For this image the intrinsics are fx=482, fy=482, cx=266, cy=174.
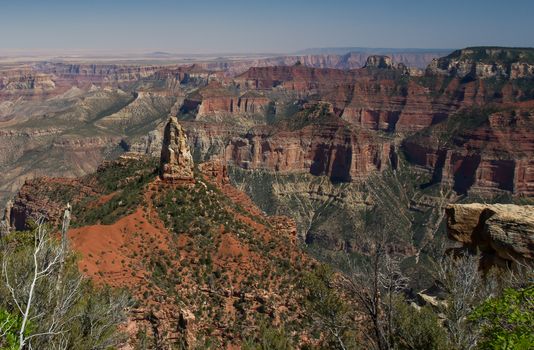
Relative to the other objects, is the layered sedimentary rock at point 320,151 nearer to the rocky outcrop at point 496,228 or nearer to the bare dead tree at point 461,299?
the rocky outcrop at point 496,228

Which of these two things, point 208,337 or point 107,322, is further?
point 208,337

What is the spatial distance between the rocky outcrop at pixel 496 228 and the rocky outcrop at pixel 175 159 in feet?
98.1

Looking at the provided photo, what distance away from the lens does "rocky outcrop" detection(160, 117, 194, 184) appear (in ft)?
169

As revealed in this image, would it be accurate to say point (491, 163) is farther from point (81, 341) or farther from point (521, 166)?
point (81, 341)

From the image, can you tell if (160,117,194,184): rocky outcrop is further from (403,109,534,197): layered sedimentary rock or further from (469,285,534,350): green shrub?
(403,109,534,197): layered sedimentary rock

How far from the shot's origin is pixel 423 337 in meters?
21.2

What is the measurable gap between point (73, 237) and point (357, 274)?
28.8 metres

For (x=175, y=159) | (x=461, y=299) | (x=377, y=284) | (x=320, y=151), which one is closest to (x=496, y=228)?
(x=461, y=299)

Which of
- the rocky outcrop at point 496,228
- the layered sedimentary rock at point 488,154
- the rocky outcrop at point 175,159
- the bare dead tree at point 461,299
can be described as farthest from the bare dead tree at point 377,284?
the layered sedimentary rock at point 488,154

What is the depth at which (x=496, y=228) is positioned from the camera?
85.5 ft

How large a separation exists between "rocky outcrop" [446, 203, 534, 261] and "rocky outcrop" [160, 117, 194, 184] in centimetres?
2990

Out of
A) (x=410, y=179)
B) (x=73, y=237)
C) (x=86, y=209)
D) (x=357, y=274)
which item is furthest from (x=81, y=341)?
(x=410, y=179)

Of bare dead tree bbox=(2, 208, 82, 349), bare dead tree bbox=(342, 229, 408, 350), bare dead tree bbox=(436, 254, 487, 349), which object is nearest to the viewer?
bare dead tree bbox=(342, 229, 408, 350)

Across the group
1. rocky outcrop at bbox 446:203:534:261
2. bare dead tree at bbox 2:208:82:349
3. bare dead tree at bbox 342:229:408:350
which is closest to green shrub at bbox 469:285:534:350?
bare dead tree at bbox 342:229:408:350
